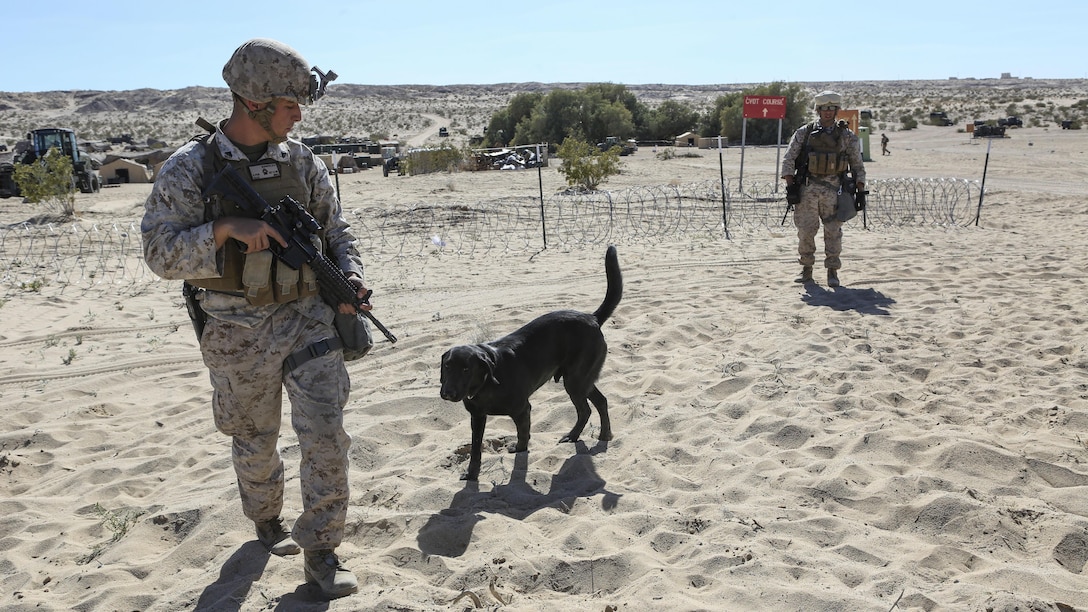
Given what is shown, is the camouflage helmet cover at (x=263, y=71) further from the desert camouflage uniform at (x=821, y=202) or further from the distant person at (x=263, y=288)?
the desert camouflage uniform at (x=821, y=202)

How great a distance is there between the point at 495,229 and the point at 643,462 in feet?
27.0

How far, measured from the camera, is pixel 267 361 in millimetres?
3039

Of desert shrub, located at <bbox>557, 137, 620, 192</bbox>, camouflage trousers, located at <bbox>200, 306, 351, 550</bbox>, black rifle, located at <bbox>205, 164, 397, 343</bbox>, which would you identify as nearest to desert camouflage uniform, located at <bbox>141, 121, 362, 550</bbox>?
camouflage trousers, located at <bbox>200, 306, 351, 550</bbox>

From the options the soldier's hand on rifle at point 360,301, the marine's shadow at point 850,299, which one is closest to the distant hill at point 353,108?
the marine's shadow at point 850,299

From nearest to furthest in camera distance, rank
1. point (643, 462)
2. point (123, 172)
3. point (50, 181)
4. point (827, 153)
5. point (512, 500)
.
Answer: point (512, 500) → point (643, 462) → point (827, 153) → point (50, 181) → point (123, 172)

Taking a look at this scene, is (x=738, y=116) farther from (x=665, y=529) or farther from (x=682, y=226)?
(x=665, y=529)

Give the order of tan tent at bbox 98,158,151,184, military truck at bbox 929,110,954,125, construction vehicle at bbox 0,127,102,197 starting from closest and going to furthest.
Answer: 1. construction vehicle at bbox 0,127,102,197
2. tan tent at bbox 98,158,151,184
3. military truck at bbox 929,110,954,125

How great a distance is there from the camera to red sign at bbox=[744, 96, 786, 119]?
1609cm

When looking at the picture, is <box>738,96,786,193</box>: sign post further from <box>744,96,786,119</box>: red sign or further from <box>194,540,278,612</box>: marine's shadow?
<box>194,540,278,612</box>: marine's shadow

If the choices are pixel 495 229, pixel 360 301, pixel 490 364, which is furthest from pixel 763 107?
pixel 360 301

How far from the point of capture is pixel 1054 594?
9.75 feet

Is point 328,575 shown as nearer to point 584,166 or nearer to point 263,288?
point 263,288

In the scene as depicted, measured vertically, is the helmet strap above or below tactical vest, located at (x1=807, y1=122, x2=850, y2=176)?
above

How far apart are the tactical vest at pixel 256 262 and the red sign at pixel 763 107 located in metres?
14.2
